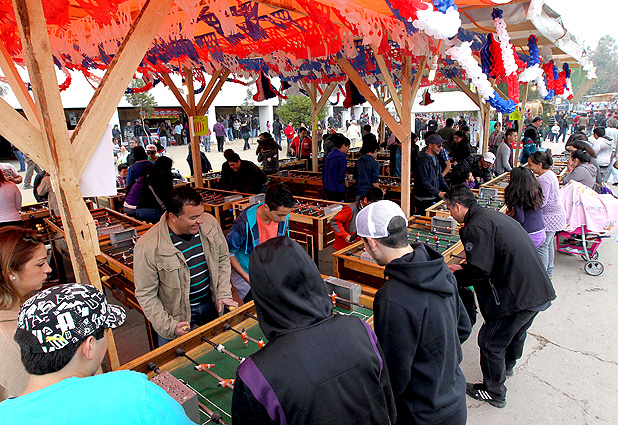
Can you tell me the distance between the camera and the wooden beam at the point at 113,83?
187cm

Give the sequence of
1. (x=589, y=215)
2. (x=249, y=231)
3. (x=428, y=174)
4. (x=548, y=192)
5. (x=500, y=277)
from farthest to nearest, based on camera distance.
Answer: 1. (x=428, y=174)
2. (x=589, y=215)
3. (x=548, y=192)
4. (x=249, y=231)
5. (x=500, y=277)

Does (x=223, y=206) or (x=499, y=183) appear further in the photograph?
(x=499, y=183)

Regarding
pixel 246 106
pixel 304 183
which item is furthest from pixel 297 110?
pixel 304 183

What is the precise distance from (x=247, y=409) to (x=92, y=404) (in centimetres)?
45

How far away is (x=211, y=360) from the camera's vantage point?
2.22m

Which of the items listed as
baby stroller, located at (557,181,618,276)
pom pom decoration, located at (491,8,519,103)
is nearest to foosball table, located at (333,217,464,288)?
pom pom decoration, located at (491,8,519,103)

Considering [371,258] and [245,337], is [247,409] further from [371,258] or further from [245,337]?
[371,258]

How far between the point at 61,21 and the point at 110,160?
325 centimetres

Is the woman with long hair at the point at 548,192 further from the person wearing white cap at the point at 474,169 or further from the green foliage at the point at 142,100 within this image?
the green foliage at the point at 142,100

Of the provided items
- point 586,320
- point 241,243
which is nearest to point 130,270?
point 241,243

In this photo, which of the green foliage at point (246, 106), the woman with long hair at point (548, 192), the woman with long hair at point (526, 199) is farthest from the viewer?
the green foliage at point (246, 106)

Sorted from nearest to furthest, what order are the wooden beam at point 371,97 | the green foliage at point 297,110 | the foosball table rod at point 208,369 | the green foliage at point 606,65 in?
the foosball table rod at point 208,369 → the wooden beam at point 371,97 → the green foliage at point 297,110 → the green foliage at point 606,65

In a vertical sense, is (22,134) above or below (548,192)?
above

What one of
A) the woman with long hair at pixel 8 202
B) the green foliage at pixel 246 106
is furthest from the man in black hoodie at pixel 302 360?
the green foliage at pixel 246 106
